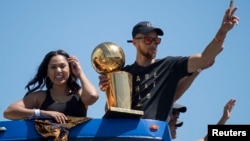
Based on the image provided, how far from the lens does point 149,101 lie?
16.1 ft

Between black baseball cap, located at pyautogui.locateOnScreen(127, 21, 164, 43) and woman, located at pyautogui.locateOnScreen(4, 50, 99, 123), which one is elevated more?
black baseball cap, located at pyautogui.locateOnScreen(127, 21, 164, 43)

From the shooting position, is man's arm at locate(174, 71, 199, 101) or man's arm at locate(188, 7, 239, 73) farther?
man's arm at locate(174, 71, 199, 101)

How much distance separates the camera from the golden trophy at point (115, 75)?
4617 mm

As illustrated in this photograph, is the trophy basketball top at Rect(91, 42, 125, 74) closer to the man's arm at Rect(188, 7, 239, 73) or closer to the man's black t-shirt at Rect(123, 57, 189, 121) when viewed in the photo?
the man's black t-shirt at Rect(123, 57, 189, 121)

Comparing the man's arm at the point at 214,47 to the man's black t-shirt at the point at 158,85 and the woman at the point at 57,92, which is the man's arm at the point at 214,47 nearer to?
the man's black t-shirt at the point at 158,85

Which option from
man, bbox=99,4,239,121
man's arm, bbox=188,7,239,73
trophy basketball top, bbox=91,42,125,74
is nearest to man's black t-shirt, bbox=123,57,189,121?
man, bbox=99,4,239,121

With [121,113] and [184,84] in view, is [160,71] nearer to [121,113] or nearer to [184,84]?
[184,84]

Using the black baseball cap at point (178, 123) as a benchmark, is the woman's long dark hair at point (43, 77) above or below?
above

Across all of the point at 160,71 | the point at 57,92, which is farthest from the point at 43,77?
the point at 160,71

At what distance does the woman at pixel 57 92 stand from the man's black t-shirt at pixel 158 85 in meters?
0.48

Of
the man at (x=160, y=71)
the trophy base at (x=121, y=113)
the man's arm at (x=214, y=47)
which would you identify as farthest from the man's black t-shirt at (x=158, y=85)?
the trophy base at (x=121, y=113)

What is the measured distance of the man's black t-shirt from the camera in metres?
4.88

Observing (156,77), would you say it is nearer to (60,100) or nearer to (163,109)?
(163,109)

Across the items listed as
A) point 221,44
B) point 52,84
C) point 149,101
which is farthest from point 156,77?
point 52,84
